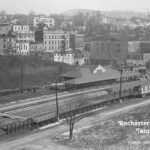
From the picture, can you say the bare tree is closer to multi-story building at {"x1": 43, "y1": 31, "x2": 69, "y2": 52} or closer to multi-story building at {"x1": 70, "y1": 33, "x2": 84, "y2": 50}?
Answer: multi-story building at {"x1": 43, "y1": 31, "x2": 69, "y2": 52}

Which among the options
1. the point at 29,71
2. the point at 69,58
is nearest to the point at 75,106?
the point at 29,71

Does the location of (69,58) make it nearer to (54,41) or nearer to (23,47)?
(23,47)

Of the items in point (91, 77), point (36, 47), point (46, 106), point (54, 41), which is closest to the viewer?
point (46, 106)

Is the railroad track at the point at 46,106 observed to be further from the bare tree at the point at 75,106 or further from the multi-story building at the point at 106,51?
the multi-story building at the point at 106,51

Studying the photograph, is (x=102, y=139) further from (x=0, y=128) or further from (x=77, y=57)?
(x=77, y=57)

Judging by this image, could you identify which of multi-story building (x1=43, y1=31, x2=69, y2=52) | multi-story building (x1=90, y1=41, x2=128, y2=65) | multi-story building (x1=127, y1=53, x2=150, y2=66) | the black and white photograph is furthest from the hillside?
multi-story building (x1=90, y1=41, x2=128, y2=65)

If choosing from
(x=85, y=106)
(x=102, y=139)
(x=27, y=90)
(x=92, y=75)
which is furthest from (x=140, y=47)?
(x=102, y=139)

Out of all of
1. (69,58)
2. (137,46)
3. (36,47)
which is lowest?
(69,58)
